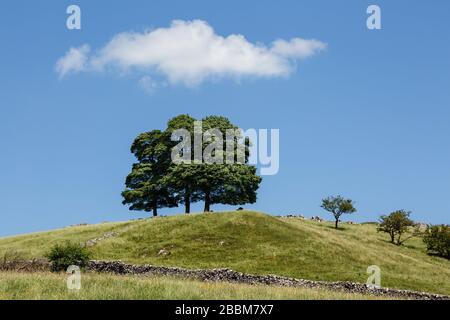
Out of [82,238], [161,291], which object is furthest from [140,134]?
[161,291]

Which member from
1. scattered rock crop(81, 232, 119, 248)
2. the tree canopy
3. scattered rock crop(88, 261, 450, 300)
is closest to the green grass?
scattered rock crop(88, 261, 450, 300)

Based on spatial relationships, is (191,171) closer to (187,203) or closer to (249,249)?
(187,203)

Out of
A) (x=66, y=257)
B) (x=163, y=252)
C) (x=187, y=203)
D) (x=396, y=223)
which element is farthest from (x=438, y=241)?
(x=66, y=257)

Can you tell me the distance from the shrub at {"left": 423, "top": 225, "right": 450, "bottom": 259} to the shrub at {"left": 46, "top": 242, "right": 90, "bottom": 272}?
2204 inches

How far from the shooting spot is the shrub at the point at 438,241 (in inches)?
3208

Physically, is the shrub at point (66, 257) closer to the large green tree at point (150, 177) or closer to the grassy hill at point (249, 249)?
the grassy hill at point (249, 249)

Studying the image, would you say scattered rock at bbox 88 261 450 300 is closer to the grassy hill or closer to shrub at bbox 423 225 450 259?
the grassy hill

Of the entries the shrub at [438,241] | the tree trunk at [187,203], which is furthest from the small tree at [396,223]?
the tree trunk at [187,203]

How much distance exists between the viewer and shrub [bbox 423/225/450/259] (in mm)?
81494

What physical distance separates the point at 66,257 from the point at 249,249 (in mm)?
21647

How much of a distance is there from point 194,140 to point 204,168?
18.9ft

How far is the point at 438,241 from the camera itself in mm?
82375

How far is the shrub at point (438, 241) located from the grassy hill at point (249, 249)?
4664 millimetres
